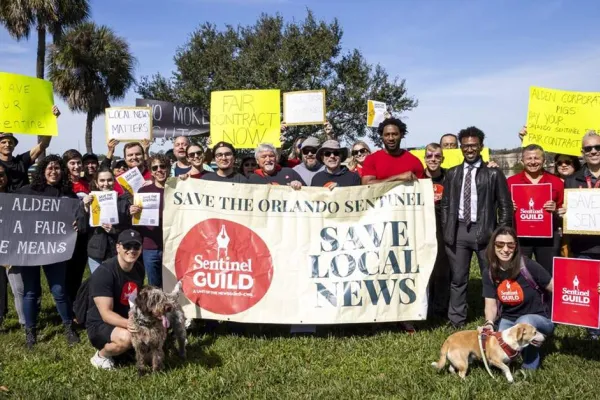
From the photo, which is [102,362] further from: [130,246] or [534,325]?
[534,325]

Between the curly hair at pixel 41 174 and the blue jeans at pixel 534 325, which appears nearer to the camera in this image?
the blue jeans at pixel 534 325

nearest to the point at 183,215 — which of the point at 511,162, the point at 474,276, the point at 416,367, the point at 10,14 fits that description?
the point at 416,367

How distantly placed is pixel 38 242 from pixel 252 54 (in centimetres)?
2853

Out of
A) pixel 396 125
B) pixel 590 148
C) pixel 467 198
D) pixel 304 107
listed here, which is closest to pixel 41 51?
pixel 304 107

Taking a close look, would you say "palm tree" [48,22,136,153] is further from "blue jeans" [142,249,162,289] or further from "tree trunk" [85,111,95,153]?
"blue jeans" [142,249,162,289]

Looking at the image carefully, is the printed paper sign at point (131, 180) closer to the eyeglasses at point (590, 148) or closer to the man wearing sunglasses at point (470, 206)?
the man wearing sunglasses at point (470, 206)

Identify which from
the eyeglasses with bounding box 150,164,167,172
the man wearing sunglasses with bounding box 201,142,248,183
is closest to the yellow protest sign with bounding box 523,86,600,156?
the man wearing sunglasses with bounding box 201,142,248,183

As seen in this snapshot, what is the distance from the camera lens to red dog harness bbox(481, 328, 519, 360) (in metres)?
4.61

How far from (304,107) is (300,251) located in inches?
145

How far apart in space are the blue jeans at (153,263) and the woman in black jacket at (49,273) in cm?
75

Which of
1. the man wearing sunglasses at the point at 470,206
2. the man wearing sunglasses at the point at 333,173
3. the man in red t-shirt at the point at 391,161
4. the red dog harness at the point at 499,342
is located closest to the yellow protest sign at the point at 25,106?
the man wearing sunglasses at the point at 333,173

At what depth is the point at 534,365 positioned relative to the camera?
4914mm

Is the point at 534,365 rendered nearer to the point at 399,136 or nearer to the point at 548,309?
the point at 548,309

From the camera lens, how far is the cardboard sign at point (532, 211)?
19.6ft
